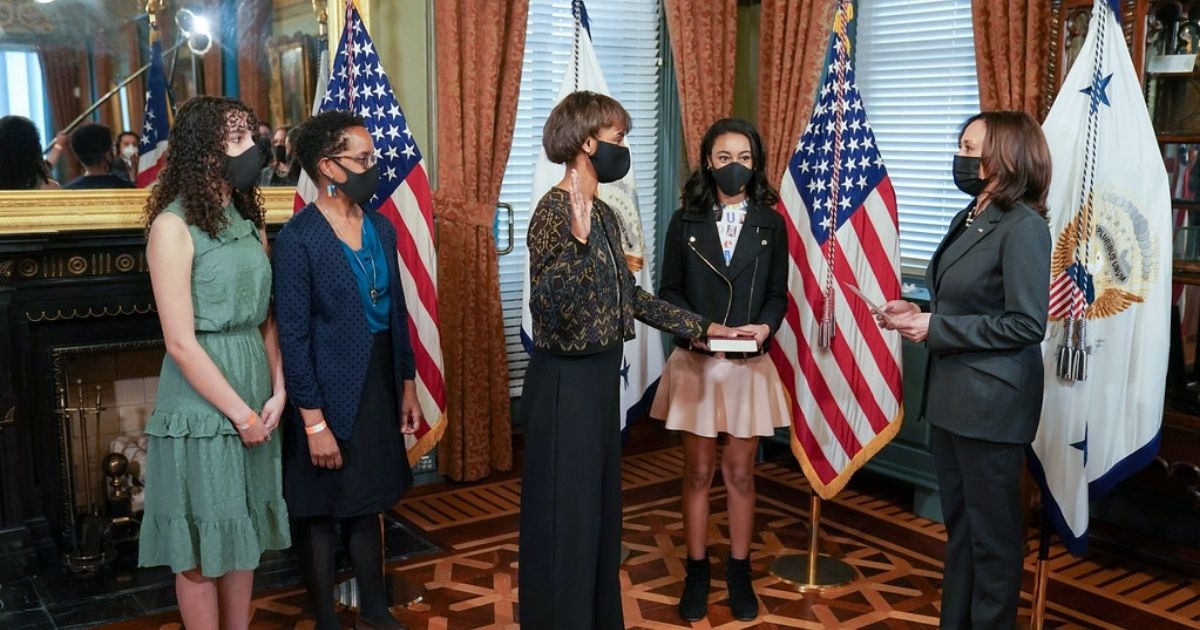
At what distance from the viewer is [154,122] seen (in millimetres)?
3992

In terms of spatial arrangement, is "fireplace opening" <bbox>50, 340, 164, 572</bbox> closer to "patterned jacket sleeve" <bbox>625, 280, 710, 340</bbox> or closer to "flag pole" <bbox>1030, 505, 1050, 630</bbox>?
"patterned jacket sleeve" <bbox>625, 280, 710, 340</bbox>

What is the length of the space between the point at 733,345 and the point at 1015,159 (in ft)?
3.05

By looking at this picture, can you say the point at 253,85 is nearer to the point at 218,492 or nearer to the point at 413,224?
the point at 413,224

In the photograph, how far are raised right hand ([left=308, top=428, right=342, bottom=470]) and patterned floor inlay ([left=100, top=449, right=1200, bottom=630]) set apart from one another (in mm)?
740

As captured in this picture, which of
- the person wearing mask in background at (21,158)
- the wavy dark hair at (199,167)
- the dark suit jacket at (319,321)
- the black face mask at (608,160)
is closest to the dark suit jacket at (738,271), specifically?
the black face mask at (608,160)

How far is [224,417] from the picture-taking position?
2.60 meters

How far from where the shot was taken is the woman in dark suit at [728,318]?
336 centimetres

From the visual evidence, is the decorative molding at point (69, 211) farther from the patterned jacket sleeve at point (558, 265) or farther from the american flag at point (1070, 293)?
the american flag at point (1070, 293)

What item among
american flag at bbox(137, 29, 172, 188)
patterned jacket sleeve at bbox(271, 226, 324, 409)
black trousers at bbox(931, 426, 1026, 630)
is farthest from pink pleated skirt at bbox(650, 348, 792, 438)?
american flag at bbox(137, 29, 172, 188)

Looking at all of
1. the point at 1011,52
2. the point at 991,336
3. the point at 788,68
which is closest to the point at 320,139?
the point at 991,336

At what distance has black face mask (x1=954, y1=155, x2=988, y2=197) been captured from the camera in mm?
2826

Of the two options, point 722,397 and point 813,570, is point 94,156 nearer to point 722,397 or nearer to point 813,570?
point 722,397

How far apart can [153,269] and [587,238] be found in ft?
3.41

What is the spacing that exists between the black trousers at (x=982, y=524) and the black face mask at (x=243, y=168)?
6.42 feet
